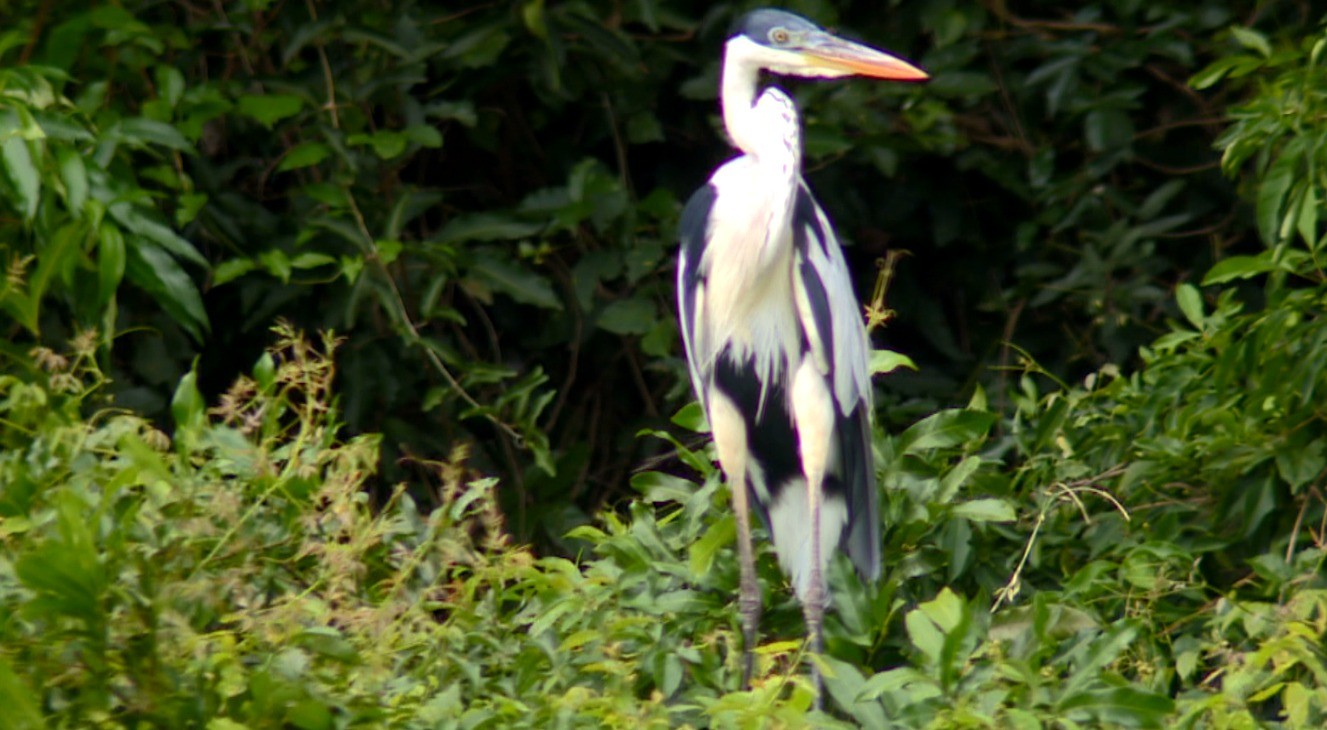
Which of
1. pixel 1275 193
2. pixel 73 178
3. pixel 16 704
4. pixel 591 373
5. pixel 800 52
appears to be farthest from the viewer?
pixel 591 373

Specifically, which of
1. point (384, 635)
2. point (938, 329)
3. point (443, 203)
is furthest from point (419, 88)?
point (384, 635)

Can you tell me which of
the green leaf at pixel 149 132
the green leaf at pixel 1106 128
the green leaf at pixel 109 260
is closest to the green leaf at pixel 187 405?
the green leaf at pixel 109 260

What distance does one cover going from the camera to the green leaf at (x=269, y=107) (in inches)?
150

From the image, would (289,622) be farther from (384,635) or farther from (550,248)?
(550,248)

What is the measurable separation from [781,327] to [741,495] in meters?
0.26

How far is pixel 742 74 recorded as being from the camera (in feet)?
9.81

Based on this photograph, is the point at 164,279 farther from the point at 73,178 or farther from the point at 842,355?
the point at 842,355

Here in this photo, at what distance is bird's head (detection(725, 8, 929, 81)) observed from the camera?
2.97 m

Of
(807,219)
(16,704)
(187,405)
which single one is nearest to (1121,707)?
(807,219)

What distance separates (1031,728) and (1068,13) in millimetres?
2795

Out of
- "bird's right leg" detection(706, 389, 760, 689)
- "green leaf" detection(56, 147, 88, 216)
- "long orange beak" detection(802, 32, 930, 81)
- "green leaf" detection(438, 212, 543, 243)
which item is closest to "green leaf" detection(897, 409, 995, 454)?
"bird's right leg" detection(706, 389, 760, 689)

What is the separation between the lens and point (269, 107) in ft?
12.6

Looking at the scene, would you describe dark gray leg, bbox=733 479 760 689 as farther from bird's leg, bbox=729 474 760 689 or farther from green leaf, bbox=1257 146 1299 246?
green leaf, bbox=1257 146 1299 246

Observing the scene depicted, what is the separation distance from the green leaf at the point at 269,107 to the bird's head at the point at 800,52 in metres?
1.20
